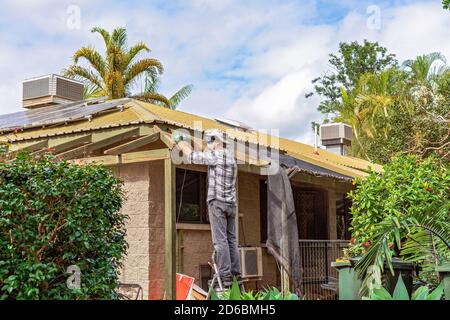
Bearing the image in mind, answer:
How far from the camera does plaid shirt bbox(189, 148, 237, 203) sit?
7457 mm

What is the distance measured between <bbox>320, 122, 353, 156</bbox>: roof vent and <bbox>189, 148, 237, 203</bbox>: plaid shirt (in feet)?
50.8

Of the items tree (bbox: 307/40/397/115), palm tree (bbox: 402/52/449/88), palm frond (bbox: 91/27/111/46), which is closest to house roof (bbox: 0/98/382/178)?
palm frond (bbox: 91/27/111/46)

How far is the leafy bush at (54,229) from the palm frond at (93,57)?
19.9m

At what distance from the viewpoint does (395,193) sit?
9102 mm

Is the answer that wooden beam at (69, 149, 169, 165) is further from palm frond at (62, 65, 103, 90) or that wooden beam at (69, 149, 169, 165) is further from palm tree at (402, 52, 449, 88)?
palm tree at (402, 52, 449, 88)

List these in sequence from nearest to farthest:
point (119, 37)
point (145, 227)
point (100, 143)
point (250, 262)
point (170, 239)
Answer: point (170, 239) < point (100, 143) < point (145, 227) < point (250, 262) < point (119, 37)

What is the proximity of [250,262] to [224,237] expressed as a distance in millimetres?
4279

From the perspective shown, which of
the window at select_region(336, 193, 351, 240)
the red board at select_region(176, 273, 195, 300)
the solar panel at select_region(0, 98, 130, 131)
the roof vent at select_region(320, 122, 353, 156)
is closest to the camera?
the red board at select_region(176, 273, 195, 300)

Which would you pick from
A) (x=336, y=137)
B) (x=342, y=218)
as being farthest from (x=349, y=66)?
(x=342, y=218)

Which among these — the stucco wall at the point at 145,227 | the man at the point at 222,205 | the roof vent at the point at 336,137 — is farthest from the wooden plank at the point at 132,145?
the roof vent at the point at 336,137

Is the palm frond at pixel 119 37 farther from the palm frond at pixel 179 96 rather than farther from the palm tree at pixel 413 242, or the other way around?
the palm tree at pixel 413 242

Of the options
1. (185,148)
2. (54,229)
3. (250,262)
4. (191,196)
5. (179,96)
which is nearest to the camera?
(54,229)

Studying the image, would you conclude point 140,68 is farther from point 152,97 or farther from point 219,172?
point 219,172
